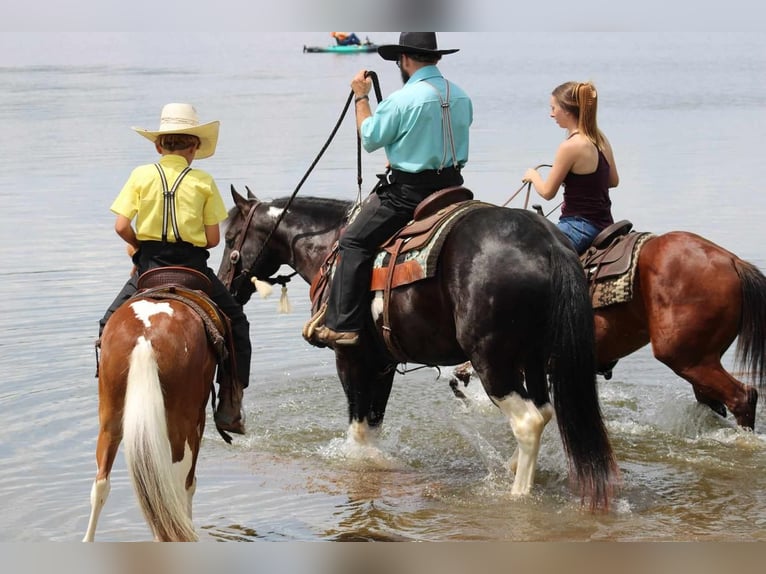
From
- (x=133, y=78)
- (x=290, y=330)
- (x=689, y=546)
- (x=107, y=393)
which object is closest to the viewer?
(x=689, y=546)

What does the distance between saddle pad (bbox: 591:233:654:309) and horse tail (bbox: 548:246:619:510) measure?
1.18 meters

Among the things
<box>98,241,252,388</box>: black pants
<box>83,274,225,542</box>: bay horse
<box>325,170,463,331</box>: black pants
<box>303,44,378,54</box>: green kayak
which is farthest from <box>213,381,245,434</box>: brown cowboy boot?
<box>303,44,378,54</box>: green kayak

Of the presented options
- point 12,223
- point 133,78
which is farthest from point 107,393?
point 133,78

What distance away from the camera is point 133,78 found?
126ft

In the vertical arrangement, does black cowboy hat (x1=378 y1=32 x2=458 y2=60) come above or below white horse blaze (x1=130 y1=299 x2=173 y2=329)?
above

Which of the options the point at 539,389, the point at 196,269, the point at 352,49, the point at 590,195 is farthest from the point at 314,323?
the point at 352,49

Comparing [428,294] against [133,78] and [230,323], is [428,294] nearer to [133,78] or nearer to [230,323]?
[230,323]

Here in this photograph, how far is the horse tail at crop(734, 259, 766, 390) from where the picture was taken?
7238mm

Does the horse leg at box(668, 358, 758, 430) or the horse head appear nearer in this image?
the horse leg at box(668, 358, 758, 430)

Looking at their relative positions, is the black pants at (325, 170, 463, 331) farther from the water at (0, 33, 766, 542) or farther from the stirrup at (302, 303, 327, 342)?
the water at (0, 33, 766, 542)

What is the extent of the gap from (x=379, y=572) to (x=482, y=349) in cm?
406

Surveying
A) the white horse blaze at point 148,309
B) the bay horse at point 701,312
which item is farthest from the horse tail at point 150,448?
the bay horse at point 701,312

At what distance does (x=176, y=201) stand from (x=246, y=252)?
255 centimetres

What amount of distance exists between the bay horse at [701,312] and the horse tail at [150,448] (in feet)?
11.4
